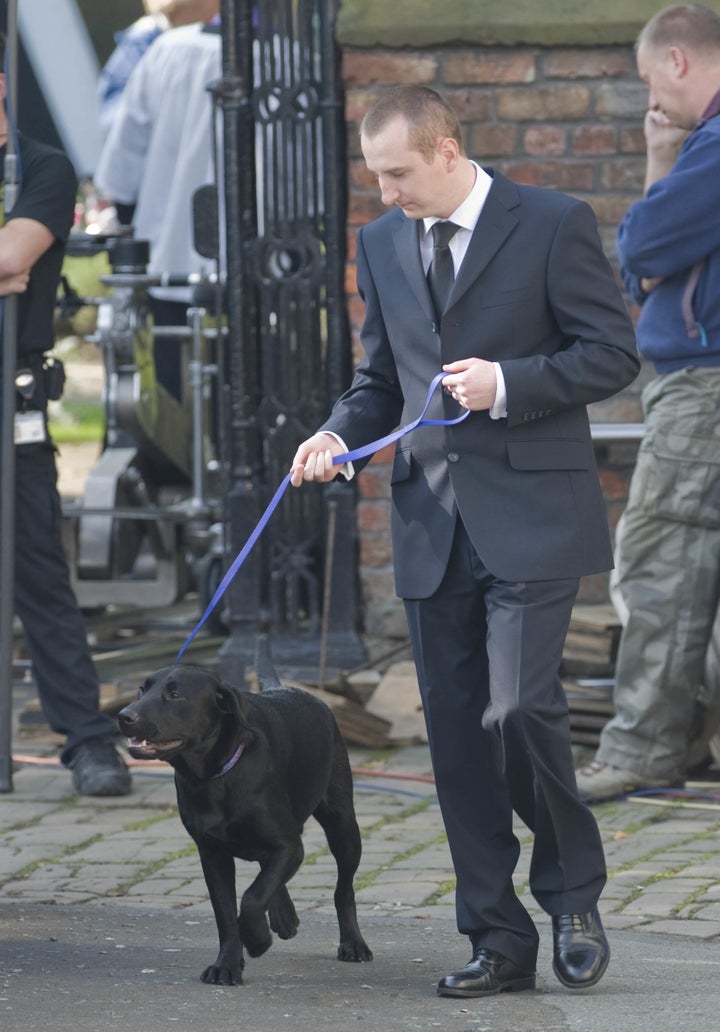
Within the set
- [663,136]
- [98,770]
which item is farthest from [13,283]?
[663,136]

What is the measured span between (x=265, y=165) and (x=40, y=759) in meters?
2.51

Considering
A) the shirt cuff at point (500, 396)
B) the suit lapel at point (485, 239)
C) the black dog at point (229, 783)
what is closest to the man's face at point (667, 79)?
the suit lapel at point (485, 239)

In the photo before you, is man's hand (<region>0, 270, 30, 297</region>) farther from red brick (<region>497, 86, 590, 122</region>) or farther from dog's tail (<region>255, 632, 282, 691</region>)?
red brick (<region>497, 86, 590, 122</region>)

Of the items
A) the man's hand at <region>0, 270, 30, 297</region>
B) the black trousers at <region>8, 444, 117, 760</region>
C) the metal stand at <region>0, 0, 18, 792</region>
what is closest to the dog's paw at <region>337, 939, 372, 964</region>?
the black trousers at <region>8, 444, 117, 760</region>

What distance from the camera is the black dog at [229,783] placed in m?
4.33

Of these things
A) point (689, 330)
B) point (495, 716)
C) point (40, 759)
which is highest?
point (689, 330)

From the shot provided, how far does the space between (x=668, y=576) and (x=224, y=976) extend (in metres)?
2.52

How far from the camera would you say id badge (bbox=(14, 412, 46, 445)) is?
263 inches

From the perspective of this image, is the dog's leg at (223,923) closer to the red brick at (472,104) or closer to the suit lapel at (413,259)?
the suit lapel at (413,259)

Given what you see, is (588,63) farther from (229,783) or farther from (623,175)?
(229,783)

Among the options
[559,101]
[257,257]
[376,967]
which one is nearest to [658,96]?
[559,101]

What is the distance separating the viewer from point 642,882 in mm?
5465

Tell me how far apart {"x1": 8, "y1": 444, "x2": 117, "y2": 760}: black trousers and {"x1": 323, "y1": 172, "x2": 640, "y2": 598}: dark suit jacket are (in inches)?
100

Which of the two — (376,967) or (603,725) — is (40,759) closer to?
(603,725)
